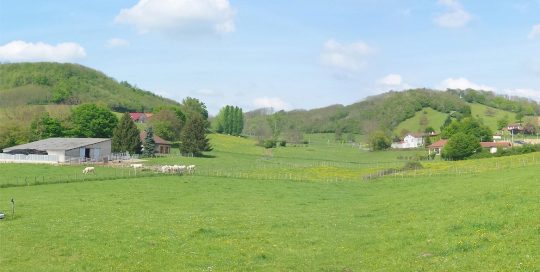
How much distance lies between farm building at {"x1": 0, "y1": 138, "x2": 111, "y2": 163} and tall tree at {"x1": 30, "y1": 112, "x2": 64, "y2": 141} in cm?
1356

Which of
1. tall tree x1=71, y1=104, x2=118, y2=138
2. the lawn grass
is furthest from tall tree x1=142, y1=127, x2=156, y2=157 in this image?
the lawn grass

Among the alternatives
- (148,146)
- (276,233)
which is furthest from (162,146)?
(276,233)

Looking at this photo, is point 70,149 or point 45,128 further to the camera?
point 45,128

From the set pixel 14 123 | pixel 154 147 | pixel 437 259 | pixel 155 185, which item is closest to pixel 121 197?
pixel 155 185

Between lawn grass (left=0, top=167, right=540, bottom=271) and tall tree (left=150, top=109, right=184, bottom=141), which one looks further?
tall tree (left=150, top=109, right=184, bottom=141)

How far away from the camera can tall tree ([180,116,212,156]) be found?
116250mm

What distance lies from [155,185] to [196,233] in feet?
96.4

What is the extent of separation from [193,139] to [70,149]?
3195 centimetres

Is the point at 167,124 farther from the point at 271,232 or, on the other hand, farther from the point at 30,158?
the point at 271,232

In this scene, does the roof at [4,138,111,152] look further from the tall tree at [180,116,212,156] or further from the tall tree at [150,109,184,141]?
the tall tree at [150,109,184,141]

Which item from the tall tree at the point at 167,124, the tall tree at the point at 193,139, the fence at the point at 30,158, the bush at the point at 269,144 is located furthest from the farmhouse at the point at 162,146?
the bush at the point at 269,144

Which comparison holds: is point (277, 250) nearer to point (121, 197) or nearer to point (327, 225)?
point (327, 225)

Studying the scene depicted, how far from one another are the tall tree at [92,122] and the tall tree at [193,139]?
21.6m

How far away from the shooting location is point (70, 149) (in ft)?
296
